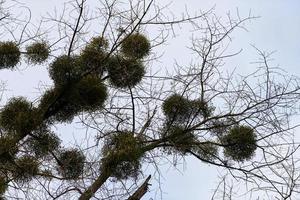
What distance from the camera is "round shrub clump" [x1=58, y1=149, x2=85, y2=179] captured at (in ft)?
20.7

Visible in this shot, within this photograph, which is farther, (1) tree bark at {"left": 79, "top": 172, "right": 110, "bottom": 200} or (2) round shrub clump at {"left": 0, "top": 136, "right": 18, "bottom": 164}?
(2) round shrub clump at {"left": 0, "top": 136, "right": 18, "bottom": 164}

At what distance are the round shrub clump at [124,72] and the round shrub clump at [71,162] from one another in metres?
0.76

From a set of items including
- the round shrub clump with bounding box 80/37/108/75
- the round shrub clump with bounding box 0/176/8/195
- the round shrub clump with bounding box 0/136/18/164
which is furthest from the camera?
the round shrub clump with bounding box 80/37/108/75

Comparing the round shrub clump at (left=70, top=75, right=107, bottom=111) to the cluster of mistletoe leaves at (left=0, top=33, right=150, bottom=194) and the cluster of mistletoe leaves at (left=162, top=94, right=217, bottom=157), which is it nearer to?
the cluster of mistletoe leaves at (left=0, top=33, right=150, bottom=194)

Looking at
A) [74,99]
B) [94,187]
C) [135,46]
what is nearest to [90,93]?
[74,99]

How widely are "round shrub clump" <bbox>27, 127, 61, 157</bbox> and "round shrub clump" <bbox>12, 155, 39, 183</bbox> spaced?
1.51 ft

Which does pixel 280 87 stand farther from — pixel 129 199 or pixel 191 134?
pixel 129 199

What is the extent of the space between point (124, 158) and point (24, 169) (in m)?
0.99

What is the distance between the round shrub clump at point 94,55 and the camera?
6.44m

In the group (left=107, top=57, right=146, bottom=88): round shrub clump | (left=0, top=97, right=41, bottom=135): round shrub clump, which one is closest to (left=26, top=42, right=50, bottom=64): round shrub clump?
(left=0, top=97, right=41, bottom=135): round shrub clump

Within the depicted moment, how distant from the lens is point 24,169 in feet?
19.7

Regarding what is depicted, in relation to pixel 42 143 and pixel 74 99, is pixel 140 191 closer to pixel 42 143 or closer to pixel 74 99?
pixel 74 99

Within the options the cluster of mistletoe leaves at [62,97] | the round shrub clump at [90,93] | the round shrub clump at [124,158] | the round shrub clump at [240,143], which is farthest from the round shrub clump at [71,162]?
the round shrub clump at [240,143]

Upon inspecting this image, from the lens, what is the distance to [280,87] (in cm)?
588
